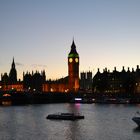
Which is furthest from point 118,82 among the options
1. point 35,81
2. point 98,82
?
point 35,81

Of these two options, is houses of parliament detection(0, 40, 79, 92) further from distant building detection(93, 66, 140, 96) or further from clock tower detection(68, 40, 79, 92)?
distant building detection(93, 66, 140, 96)

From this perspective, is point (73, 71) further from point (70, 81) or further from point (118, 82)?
point (118, 82)

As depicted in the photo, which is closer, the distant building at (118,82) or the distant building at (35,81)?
the distant building at (118,82)

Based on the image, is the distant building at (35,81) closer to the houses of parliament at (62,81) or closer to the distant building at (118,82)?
the houses of parliament at (62,81)

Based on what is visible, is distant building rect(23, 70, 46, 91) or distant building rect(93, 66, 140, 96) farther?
distant building rect(23, 70, 46, 91)

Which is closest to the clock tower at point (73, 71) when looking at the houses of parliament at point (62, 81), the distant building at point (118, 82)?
the houses of parliament at point (62, 81)

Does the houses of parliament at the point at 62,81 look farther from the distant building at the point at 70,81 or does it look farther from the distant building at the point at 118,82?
the distant building at the point at 118,82

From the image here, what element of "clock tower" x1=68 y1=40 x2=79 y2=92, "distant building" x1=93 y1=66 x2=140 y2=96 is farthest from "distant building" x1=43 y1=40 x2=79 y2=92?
"distant building" x1=93 y1=66 x2=140 y2=96

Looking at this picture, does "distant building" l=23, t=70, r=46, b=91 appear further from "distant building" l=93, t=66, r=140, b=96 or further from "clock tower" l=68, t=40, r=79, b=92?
"distant building" l=93, t=66, r=140, b=96

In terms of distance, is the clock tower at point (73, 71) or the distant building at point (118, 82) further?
the clock tower at point (73, 71)

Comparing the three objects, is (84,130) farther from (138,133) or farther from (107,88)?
(107,88)

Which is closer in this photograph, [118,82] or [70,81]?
[118,82]

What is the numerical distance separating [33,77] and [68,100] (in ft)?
162

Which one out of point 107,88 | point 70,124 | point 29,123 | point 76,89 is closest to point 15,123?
point 29,123
